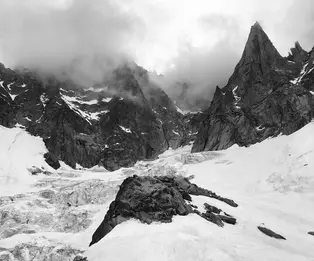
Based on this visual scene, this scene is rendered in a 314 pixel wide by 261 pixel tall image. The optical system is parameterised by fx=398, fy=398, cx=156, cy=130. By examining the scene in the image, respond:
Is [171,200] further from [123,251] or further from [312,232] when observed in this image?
[312,232]

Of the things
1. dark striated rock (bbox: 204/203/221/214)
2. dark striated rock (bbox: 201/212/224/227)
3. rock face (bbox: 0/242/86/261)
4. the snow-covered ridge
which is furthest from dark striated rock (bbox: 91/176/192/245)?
the snow-covered ridge

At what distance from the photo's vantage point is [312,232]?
163 ft

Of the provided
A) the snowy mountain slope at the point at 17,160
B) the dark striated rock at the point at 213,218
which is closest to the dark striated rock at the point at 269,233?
the dark striated rock at the point at 213,218

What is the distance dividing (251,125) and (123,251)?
154m

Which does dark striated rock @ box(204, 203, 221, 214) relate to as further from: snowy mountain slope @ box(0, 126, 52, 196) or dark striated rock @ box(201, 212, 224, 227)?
snowy mountain slope @ box(0, 126, 52, 196)

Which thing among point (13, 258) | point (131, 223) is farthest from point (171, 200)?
point (13, 258)

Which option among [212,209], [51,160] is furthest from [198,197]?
[51,160]

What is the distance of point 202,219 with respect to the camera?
1545 inches

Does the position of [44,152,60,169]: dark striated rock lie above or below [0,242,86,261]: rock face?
above

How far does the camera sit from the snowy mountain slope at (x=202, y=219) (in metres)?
29.0

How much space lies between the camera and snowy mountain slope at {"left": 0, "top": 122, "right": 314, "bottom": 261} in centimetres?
2905

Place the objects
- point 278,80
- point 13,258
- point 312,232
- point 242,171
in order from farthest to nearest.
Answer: point 278,80, point 242,171, point 13,258, point 312,232

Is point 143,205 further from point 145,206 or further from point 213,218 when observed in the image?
point 213,218

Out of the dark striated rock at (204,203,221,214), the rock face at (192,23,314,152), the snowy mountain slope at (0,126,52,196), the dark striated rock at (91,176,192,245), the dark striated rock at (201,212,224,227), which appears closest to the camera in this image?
the dark striated rock at (91,176,192,245)
